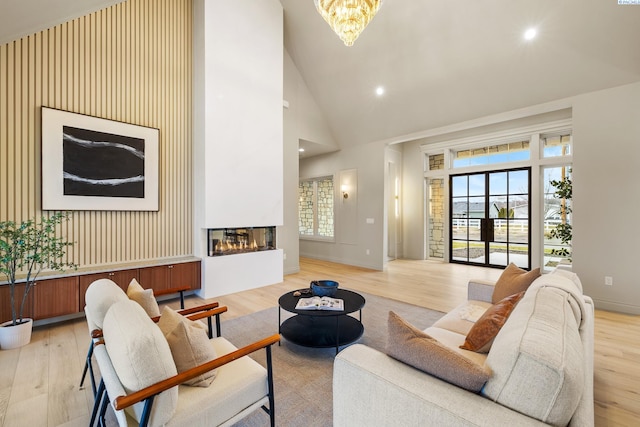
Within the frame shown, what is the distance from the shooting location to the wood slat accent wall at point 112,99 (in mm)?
3186

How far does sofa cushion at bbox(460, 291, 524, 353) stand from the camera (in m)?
1.58

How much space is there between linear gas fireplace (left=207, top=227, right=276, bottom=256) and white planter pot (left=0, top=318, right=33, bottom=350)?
2043 millimetres

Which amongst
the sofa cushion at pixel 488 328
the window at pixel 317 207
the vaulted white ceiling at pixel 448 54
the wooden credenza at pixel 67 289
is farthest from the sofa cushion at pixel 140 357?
the window at pixel 317 207

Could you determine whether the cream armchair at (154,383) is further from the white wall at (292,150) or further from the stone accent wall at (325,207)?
the stone accent wall at (325,207)

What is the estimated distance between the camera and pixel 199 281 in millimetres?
4301

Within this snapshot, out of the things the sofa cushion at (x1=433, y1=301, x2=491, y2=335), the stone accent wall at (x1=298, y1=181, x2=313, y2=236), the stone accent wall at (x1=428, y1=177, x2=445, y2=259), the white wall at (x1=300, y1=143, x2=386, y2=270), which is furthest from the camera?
the stone accent wall at (x1=298, y1=181, x2=313, y2=236)

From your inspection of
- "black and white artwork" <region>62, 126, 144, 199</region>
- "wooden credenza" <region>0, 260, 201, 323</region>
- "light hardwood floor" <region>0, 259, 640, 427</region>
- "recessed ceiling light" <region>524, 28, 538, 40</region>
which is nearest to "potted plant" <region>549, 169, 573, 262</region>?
"light hardwood floor" <region>0, 259, 640, 427</region>

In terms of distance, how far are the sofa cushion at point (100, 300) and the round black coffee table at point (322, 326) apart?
4.32 feet

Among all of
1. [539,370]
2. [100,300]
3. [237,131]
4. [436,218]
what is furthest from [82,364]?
[436,218]

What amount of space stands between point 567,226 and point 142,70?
24.7 feet

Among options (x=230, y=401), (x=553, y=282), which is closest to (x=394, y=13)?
(x=553, y=282)

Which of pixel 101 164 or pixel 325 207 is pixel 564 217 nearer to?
pixel 325 207

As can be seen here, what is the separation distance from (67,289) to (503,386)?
4210mm

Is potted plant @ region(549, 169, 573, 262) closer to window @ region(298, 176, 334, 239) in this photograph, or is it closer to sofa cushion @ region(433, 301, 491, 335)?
sofa cushion @ region(433, 301, 491, 335)
